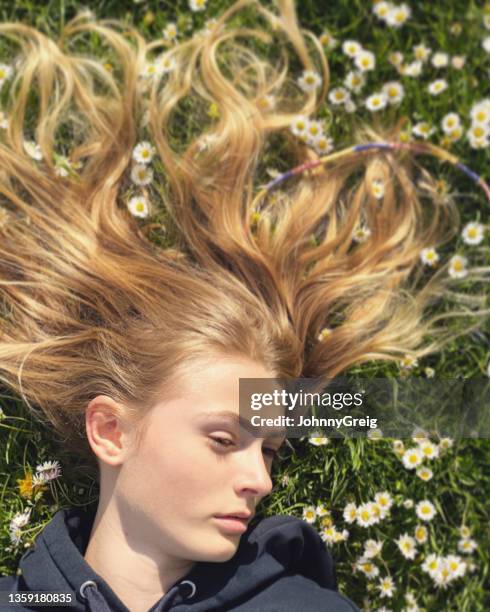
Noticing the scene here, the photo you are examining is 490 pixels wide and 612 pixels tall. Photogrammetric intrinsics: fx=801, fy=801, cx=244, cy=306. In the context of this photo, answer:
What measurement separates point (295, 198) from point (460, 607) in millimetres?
1594

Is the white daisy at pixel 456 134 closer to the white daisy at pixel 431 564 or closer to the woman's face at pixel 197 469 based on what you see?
the woman's face at pixel 197 469

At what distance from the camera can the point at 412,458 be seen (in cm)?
287

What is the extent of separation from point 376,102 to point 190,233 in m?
0.94

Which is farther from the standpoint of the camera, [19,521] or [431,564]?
[431,564]

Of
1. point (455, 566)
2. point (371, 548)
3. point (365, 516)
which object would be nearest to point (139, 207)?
point (365, 516)

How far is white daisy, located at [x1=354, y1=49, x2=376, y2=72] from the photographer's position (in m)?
3.16

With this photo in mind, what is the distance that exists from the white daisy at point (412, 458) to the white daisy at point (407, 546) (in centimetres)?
25

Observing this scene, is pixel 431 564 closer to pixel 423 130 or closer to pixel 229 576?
pixel 229 576

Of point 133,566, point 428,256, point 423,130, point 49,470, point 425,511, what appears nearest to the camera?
point 133,566

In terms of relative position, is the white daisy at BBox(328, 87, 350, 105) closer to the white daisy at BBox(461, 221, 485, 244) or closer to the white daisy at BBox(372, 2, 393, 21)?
the white daisy at BBox(372, 2, 393, 21)

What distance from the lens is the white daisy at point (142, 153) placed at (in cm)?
294

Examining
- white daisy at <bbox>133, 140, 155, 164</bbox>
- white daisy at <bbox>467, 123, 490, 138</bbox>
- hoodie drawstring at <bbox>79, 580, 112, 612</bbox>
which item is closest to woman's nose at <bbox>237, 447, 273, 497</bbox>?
hoodie drawstring at <bbox>79, 580, 112, 612</bbox>

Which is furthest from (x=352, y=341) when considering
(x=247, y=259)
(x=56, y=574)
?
(x=56, y=574)

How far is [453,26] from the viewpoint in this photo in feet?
10.6
